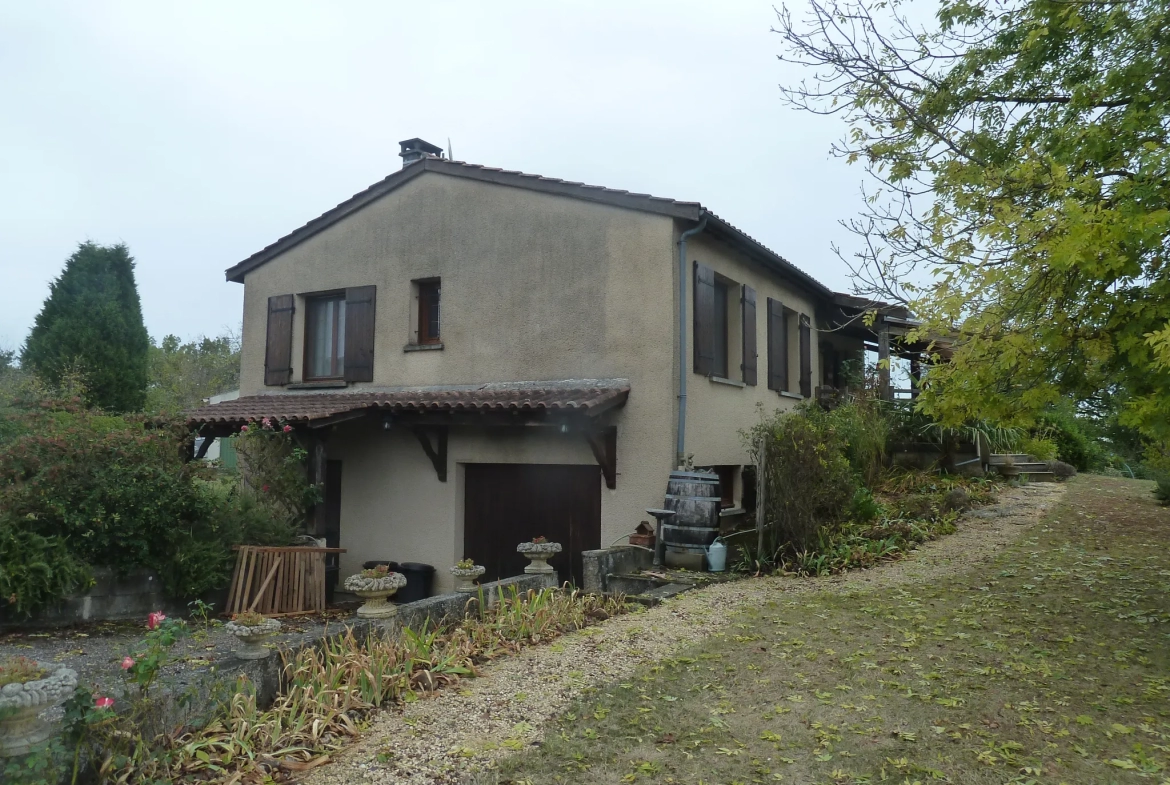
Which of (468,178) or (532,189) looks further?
(468,178)

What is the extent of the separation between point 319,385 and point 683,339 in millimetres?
5872

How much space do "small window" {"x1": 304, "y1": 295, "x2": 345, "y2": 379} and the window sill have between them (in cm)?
22

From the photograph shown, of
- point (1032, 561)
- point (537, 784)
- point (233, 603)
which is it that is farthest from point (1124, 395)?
point (233, 603)

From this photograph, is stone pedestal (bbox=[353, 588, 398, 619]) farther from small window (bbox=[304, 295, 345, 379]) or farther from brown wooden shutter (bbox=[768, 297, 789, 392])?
brown wooden shutter (bbox=[768, 297, 789, 392])

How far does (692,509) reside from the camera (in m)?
8.61

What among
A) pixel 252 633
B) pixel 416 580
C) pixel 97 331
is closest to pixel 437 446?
pixel 416 580

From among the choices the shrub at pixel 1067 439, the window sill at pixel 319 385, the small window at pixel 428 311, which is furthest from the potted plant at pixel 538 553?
the shrub at pixel 1067 439

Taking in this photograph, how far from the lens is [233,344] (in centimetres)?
4181

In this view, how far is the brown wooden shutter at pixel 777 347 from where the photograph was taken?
12.2 m

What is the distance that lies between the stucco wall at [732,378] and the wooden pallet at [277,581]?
16.0 ft

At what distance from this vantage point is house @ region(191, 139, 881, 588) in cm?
929

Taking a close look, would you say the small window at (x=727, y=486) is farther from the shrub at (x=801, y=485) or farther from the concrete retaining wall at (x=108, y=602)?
the concrete retaining wall at (x=108, y=602)

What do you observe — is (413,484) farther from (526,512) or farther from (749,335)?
(749,335)

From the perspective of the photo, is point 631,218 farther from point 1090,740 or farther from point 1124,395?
point 1090,740
